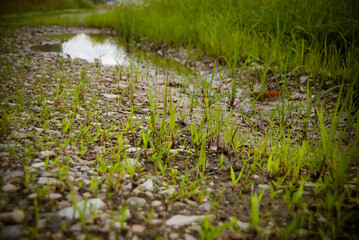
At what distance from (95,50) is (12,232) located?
5772mm

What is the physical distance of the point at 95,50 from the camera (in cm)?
625

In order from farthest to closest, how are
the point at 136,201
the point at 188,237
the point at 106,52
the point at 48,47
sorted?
the point at 48,47 < the point at 106,52 < the point at 136,201 < the point at 188,237

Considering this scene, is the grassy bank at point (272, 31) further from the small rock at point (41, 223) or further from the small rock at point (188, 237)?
the small rock at point (41, 223)

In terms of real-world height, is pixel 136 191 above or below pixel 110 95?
below

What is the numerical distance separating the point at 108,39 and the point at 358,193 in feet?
25.4

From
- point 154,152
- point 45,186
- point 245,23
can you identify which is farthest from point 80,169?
point 245,23

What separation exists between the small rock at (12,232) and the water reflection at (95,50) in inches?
164

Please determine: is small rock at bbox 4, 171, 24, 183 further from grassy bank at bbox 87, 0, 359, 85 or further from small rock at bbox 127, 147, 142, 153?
grassy bank at bbox 87, 0, 359, 85

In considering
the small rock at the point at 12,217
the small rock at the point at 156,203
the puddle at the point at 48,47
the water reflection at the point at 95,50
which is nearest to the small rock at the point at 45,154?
the small rock at the point at 12,217

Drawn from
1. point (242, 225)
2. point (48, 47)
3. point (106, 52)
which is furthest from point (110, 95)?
point (48, 47)

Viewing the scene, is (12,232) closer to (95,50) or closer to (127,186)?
(127,186)

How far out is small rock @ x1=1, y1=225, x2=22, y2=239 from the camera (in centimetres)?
118

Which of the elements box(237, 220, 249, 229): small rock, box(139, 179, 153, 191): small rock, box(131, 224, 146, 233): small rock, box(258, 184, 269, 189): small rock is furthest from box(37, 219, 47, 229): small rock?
box(258, 184, 269, 189): small rock

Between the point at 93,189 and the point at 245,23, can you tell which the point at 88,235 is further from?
the point at 245,23
